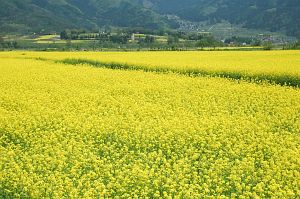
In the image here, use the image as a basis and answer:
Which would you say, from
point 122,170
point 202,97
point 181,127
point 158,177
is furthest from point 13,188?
point 202,97

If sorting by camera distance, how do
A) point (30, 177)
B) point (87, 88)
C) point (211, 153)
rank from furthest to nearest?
1. point (87, 88)
2. point (211, 153)
3. point (30, 177)

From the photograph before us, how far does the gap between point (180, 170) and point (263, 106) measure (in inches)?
347

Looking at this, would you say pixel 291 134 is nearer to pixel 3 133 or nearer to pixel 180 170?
pixel 180 170

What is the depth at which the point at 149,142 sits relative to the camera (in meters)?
14.9

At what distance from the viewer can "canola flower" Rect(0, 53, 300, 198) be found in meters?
11.5

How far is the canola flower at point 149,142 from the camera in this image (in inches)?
452

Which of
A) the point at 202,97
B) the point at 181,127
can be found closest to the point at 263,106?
the point at 202,97

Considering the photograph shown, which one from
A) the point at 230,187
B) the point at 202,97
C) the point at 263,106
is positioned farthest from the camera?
the point at 202,97

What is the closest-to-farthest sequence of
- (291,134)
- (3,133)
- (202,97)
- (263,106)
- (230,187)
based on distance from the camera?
(230,187) → (291,134) → (3,133) → (263,106) → (202,97)

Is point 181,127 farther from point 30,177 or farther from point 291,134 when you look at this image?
point 30,177

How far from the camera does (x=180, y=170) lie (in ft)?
40.4

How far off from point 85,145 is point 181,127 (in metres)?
3.58

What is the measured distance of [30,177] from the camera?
12031mm

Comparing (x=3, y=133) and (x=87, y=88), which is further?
(x=87, y=88)
